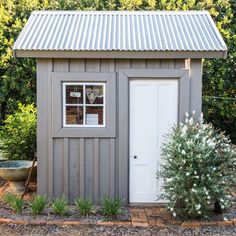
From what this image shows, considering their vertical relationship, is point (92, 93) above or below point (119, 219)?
above

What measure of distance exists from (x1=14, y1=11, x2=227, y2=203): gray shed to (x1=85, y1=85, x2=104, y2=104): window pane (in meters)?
0.02

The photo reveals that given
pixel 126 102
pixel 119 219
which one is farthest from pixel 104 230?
pixel 126 102

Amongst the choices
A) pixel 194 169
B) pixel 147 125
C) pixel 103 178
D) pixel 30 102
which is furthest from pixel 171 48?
pixel 30 102

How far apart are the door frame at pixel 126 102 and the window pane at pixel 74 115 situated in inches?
26.0

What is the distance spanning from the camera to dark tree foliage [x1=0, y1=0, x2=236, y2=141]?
10.4m

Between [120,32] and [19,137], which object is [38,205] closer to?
[19,137]

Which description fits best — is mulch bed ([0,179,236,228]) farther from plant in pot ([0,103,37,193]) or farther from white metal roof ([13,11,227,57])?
white metal roof ([13,11,227,57])

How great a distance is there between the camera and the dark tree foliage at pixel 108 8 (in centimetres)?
1035

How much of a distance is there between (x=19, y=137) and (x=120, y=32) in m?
3.25

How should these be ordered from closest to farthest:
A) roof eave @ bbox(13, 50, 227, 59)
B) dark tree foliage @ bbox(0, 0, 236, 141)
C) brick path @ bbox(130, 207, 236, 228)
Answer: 1. brick path @ bbox(130, 207, 236, 228)
2. roof eave @ bbox(13, 50, 227, 59)
3. dark tree foliage @ bbox(0, 0, 236, 141)

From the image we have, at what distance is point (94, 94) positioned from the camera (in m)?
7.06

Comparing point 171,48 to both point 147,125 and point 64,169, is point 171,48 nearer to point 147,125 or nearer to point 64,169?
point 147,125

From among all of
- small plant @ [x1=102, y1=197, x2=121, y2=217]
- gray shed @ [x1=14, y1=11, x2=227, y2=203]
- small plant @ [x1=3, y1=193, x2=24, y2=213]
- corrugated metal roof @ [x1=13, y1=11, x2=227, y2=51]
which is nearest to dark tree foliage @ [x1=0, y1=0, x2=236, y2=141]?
corrugated metal roof @ [x1=13, y1=11, x2=227, y2=51]

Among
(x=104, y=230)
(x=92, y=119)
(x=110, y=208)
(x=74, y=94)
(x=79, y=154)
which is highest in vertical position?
(x=74, y=94)
